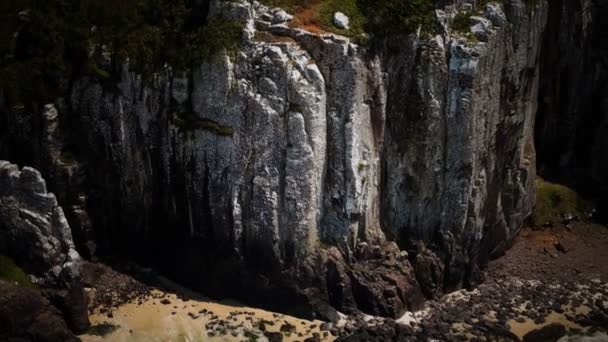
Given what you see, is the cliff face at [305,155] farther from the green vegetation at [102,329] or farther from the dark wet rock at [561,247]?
the dark wet rock at [561,247]

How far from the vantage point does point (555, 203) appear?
49406 mm

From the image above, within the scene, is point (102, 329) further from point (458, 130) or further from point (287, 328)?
point (458, 130)

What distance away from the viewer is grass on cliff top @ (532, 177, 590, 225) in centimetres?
4878

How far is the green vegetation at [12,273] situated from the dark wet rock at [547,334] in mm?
26260

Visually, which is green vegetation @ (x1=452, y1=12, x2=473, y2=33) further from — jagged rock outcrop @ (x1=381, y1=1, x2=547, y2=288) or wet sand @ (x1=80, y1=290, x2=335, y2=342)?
wet sand @ (x1=80, y1=290, x2=335, y2=342)

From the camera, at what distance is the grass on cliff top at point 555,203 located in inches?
1921

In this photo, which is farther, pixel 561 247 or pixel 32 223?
pixel 561 247

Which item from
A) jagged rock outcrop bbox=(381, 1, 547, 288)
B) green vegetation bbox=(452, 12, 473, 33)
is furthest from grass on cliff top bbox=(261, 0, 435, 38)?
green vegetation bbox=(452, 12, 473, 33)

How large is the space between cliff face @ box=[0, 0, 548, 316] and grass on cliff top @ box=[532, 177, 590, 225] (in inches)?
254

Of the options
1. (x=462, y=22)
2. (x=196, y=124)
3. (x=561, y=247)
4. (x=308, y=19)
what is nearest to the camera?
(x=308, y=19)

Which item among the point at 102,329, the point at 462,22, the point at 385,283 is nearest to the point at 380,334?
the point at 385,283

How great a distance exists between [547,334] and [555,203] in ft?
43.6

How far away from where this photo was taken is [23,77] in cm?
4309

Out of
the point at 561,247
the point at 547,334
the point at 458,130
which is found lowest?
the point at 547,334
